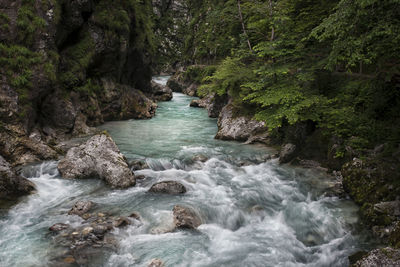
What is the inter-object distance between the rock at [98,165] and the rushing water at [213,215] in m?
0.33

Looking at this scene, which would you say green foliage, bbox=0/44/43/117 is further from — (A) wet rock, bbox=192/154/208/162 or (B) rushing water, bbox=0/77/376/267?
(A) wet rock, bbox=192/154/208/162

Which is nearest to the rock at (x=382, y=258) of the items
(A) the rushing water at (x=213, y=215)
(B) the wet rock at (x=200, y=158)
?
(A) the rushing water at (x=213, y=215)

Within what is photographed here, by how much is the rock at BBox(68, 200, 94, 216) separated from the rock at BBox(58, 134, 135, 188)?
1.51 m

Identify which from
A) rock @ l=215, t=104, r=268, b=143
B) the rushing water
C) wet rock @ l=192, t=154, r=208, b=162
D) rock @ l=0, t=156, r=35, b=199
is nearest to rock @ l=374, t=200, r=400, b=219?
the rushing water

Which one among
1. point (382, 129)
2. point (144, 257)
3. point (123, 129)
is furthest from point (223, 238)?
point (123, 129)

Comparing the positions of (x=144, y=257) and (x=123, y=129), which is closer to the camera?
(x=144, y=257)

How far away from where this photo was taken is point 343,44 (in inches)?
240

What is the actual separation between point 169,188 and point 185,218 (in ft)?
5.91

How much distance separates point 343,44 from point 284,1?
366 inches

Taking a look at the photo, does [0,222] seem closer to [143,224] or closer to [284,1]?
[143,224]

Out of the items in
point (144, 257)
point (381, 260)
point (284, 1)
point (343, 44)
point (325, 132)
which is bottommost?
point (144, 257)

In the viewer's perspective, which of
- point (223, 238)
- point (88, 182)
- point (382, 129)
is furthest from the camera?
point (88, 182)

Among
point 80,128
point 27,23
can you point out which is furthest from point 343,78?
point 27,23

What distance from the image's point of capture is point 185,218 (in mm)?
6832
